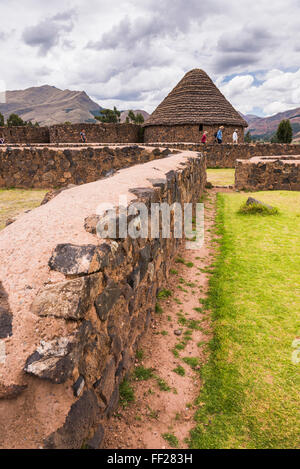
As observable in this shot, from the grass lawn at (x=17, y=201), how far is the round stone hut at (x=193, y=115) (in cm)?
1697

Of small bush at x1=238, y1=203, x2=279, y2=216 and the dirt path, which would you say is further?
small bush at x1=238, y1=203, x2=279, y2=216

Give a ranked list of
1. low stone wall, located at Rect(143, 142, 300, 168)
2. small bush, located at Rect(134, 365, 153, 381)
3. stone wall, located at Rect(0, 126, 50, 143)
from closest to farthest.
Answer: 1. small bush, located at Rect(134, 365, 153, 381)
2. low stone wall, located at Rect(143, 142, 300, 168)
3. stone wall, located at Rect(0, 126, 50, 143)

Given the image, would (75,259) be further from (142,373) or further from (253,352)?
(253,352)

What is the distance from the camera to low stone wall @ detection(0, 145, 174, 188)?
8.24 meters

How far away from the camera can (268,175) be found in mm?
10242

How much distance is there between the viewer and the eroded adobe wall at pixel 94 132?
22.8 m

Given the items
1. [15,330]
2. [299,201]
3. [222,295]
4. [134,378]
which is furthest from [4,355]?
[299,201]

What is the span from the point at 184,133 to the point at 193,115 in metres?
1.56

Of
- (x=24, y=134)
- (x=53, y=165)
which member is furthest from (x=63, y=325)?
(x=24, y=134)

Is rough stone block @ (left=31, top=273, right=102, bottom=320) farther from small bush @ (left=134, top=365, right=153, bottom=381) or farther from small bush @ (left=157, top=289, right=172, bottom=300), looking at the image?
small bush @ (left=157, top=289, right=172, bottom=300)

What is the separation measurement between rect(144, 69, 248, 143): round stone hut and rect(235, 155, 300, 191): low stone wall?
12.7 metres

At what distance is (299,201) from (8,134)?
23.4 metres

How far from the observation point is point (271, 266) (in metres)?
4.39

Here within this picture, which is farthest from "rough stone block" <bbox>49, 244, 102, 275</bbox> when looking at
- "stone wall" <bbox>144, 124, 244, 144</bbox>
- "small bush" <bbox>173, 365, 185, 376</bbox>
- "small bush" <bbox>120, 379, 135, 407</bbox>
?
"stone wall" <bbox>144, 124, 244, 144</bbox>
